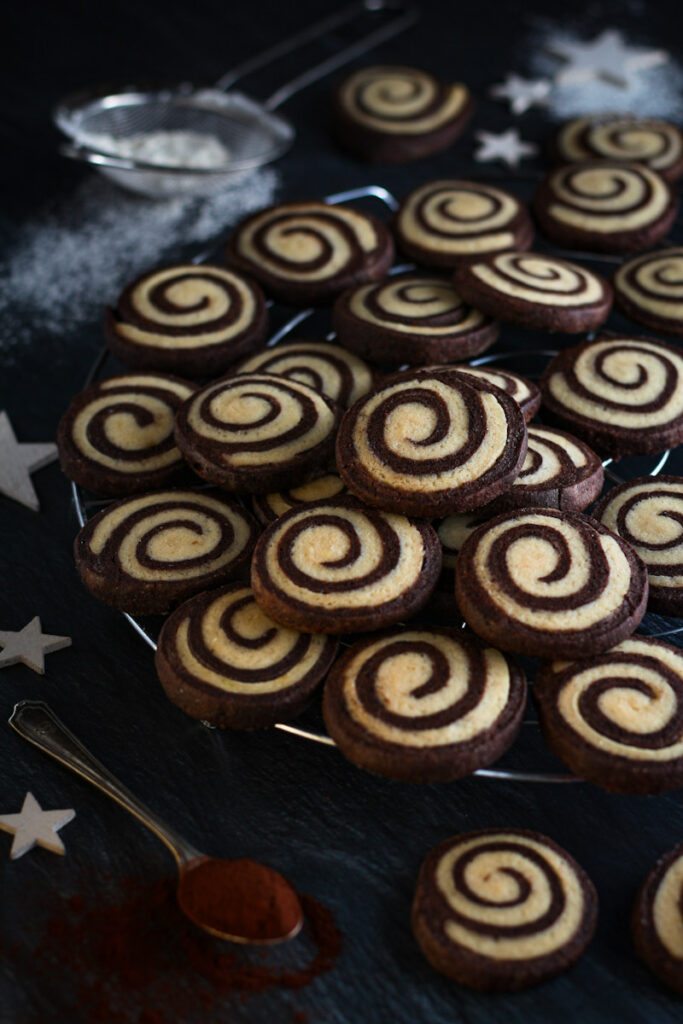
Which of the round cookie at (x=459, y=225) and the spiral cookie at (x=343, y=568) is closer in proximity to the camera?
the spiral cookie at (x=343, y=568)

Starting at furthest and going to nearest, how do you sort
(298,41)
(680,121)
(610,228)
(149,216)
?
(298,41)
(680,121)
(149,216)
(610,228)

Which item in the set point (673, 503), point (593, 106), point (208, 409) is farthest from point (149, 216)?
point (673, 503)

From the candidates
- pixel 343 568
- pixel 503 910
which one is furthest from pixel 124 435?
pixel 503 910

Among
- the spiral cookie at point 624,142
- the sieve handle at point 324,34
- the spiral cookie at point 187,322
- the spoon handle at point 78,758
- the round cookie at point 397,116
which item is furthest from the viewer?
the sieve handle at point 324,34

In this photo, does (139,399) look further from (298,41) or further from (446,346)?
(298,41)

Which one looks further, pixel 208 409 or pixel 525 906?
pixel 208 409

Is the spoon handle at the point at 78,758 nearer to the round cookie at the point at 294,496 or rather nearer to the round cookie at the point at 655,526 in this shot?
the round cookie at the point at 294,496

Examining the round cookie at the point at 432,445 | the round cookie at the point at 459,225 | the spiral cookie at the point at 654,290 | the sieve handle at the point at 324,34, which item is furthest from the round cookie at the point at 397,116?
the round cookie at the point at 432,445
